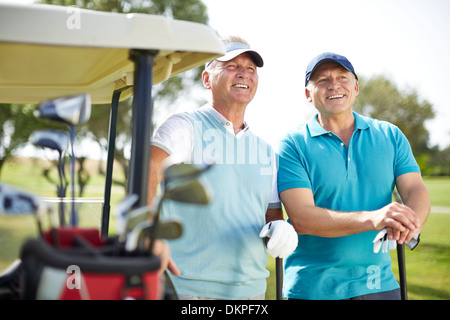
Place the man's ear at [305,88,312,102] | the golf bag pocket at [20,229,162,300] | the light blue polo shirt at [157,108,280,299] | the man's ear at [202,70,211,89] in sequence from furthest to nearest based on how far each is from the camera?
the man's ear at [305,88,312,102] → the man's ear at [202,70,211,89] → the light blue polo shirt at [157,108,280,299] → the golf bag pocket at [20,229,162,300]

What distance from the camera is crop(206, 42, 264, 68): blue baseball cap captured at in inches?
91.4

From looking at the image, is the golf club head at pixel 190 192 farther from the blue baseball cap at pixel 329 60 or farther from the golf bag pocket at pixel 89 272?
the blue baseball cap at pixel 329 60

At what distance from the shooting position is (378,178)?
240 centimetres

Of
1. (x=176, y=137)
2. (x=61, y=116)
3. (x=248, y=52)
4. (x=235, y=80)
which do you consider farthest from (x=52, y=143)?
(x=248, y=52)

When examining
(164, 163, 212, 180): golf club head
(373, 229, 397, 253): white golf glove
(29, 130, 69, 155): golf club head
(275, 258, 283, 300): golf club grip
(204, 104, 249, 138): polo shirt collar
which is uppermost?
(204, 104, 249, 138): polo shirt collar

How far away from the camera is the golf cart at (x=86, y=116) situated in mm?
1139

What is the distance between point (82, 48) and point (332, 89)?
1.44m

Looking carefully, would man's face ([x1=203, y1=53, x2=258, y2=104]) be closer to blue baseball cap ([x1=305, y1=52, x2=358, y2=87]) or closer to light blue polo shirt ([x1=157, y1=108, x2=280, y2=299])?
light blue polo shirt ([x1=157, y1=108, x2=280, y2=299])

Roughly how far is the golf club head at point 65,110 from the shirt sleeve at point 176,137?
643 mm

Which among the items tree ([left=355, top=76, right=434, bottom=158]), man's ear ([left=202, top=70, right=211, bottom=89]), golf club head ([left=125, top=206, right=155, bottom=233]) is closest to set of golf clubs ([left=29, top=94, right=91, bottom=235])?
golf club head ([left=125, top=206, right=155, bottom=233])

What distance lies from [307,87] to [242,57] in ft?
1.69

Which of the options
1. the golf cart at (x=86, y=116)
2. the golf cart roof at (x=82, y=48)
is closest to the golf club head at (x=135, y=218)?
the golf cart at (x=86, y=116)
